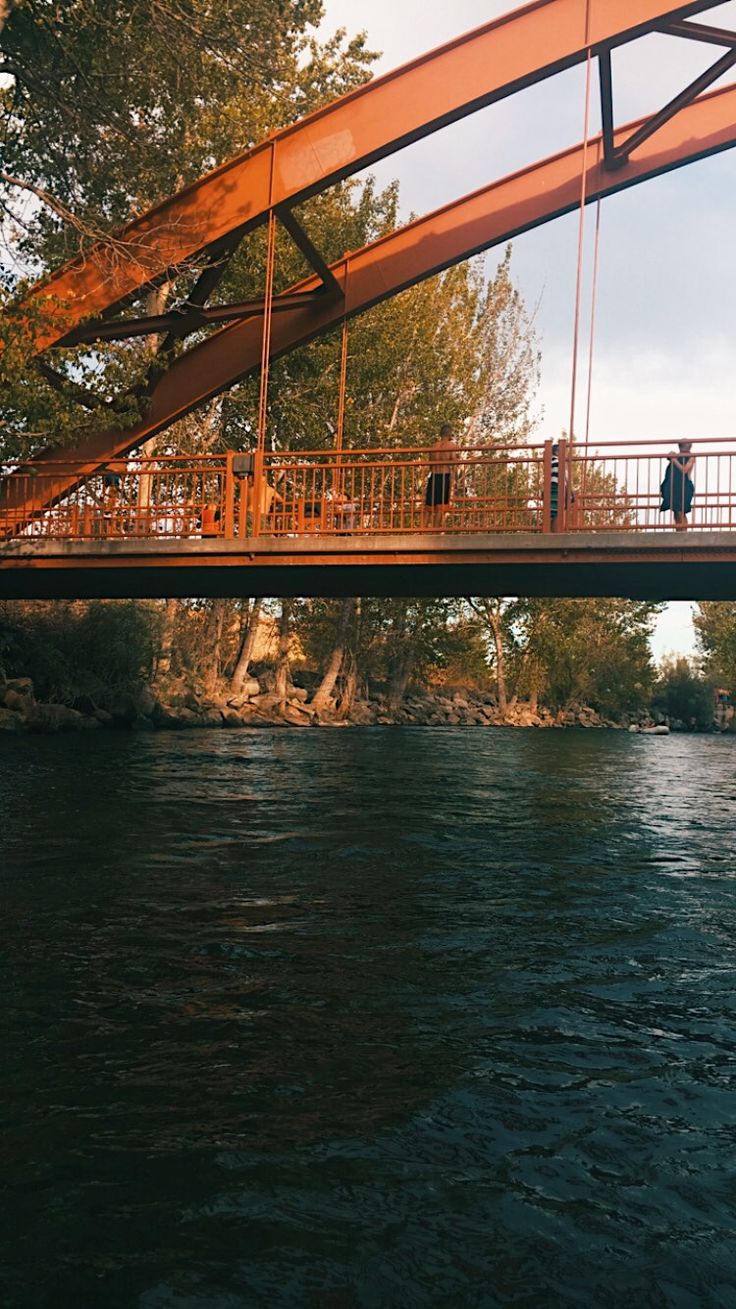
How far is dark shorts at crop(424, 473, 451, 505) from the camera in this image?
15906mm

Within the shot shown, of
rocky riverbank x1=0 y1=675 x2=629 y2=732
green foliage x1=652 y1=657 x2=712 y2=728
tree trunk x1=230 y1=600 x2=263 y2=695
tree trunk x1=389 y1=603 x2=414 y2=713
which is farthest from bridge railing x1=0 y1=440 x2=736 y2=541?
green foliage x1=652 y1=657 x2=712 y2=728

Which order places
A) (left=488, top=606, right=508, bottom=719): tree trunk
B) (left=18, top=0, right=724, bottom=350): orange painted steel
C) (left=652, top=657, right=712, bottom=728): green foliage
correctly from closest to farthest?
(left=18, top=0, right=724, bottom=350): orange painted steel < (left=488, top=606, right=508, bottom=719): tree trunk < (left=652, top=657, right=712, bottom=728): green foliage

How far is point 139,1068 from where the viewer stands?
392cm

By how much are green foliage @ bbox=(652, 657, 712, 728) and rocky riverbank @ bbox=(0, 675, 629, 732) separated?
30.8 feet

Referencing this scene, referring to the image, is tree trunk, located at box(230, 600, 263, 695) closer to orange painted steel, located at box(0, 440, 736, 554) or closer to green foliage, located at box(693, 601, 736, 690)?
orange painted steel, located at box(0, 440, 736, 554)

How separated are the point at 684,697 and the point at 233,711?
3759 cm

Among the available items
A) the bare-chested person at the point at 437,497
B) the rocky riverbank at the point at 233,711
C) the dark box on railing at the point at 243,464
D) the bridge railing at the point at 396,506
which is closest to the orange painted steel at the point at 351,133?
the dark box on railing at the point at 243,464

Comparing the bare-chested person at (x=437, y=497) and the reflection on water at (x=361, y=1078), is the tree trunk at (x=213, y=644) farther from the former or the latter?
the reflection on water at (x=361, y=1078)

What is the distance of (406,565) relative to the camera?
15.6 meters

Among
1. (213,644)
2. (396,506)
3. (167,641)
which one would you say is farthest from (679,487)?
(213,644)

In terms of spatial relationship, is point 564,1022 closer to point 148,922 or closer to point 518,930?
point 518,930

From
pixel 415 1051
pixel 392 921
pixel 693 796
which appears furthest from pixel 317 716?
pixel 415 1051

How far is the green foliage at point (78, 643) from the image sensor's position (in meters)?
26.8

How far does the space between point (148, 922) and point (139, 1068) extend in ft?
7.55
